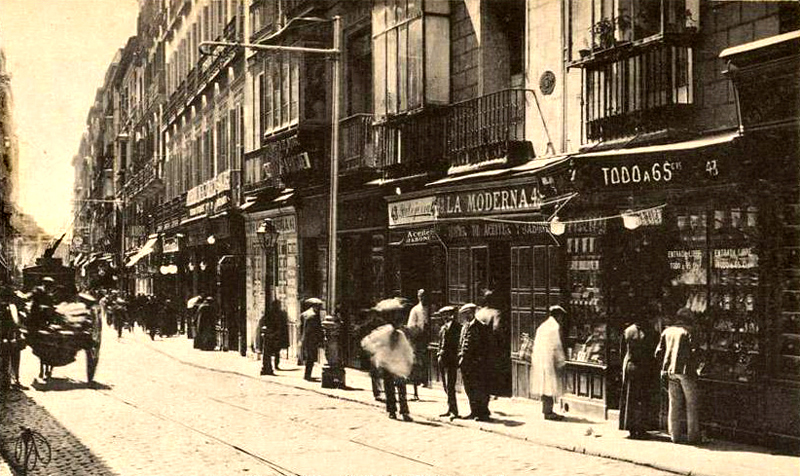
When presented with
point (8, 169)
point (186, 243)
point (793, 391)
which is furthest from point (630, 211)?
point (186, 243)

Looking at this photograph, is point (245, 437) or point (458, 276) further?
point (458, 276)

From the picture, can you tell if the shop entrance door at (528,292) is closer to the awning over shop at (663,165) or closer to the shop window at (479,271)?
the shop window at (479,271)

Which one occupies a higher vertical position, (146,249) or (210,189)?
(210,189)

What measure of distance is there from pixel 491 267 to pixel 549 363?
328 centimetres

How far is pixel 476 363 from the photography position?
13672 millimetres

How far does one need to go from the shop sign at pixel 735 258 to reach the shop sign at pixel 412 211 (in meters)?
7.34

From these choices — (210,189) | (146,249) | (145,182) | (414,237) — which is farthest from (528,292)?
(145,182)

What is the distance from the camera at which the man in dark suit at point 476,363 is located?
1363 cm

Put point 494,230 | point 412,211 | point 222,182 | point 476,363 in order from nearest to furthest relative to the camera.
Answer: point 476,363
point 494,230
point 412,211
point 222,182

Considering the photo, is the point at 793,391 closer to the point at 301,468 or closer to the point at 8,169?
the point at 301,468

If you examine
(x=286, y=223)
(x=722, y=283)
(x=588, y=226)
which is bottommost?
(x=722, y=283)

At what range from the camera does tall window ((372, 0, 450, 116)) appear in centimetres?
1791

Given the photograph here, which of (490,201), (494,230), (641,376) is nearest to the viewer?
(641,376)

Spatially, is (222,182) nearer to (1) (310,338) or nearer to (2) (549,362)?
(1) (310,338)
